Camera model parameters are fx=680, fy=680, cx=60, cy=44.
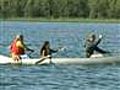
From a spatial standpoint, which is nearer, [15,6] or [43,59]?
[43,59]

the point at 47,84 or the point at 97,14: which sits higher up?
the point at 47,84

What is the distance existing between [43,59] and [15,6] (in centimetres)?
11353

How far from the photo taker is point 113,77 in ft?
98.7

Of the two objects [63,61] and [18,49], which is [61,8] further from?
[18,49]

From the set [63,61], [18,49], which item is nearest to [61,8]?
[63,61]

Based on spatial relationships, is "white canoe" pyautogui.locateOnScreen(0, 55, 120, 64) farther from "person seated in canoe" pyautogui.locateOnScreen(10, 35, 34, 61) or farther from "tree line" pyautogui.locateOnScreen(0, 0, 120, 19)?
"tree line" pyautogui.locateOnScreen(0, 0, 120, 19)

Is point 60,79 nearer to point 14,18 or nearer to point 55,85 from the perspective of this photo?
point 55,85

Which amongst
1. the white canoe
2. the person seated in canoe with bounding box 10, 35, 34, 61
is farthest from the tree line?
the person seated in canoe with bounding box 10, 35, 34, 61

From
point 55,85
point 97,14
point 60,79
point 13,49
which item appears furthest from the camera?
point 97,14

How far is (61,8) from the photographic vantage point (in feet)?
477

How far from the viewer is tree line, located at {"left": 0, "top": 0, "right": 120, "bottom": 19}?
14150 cm

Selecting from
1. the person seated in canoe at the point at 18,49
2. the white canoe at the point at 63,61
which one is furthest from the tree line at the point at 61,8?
the person seated in canoe at the point at 18,49

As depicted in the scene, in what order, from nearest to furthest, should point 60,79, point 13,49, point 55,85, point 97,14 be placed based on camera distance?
1. point 55,85
2. point 60,79
3. point 13,49
4. point 97,14

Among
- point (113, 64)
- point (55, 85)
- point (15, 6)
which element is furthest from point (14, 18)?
point (55, 85)
